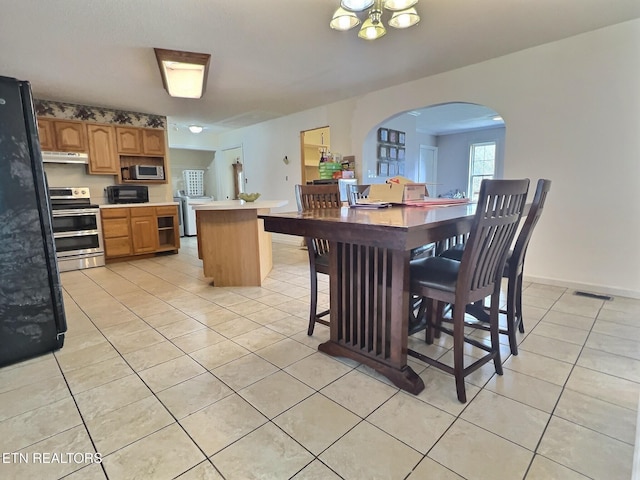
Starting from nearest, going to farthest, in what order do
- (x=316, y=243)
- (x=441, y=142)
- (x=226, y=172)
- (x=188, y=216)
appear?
(x=316, y=243) → (x=188, y=216) → (x=226, y=172) → (x=441, y=142)

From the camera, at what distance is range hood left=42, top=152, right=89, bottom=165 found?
4.40 meters

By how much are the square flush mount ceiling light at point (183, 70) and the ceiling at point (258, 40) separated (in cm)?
9

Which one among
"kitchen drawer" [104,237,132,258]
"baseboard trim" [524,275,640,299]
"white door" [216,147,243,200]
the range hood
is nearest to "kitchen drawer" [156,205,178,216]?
"kitchen drawer" [104,237,132,258]

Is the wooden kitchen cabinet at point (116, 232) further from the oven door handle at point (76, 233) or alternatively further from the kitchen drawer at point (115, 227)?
the oven door handle at point (76, 233)

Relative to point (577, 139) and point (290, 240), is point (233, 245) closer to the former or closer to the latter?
point (290, 240)

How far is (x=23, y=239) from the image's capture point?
192 centimetres

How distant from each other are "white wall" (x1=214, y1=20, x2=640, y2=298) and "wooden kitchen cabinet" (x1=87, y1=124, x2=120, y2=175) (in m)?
4.75

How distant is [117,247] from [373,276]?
14.7ft

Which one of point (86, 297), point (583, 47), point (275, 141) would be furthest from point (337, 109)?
point (86, 297)

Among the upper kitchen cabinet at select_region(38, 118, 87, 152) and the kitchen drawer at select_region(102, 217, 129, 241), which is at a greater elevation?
the upper kitchen cabinet at select_region(38, 118, 87, 152)

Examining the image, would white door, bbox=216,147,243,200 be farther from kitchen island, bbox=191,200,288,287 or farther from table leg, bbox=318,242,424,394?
table leg, bbox=318,242,424,394

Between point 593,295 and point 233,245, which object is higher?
point 233,245

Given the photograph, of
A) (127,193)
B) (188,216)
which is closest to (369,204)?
(127,193)

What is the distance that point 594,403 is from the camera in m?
1.53
